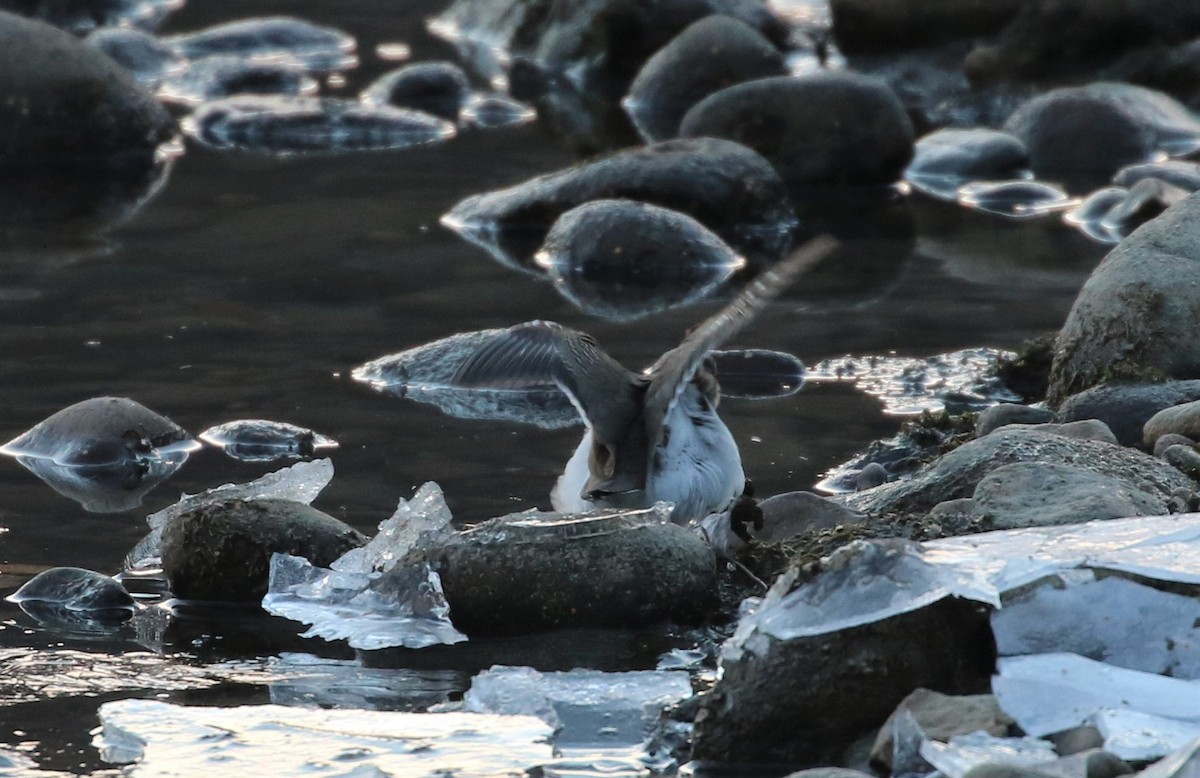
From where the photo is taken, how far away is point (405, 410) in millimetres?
6926

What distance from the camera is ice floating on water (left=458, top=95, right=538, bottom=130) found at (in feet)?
43.3

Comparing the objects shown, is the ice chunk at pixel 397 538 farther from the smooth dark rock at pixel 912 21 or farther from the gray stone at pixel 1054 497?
the smooth dark rock at pixel 912 21

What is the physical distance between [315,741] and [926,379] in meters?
3.87

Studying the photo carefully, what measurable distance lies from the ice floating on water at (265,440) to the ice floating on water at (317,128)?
6.06 meters

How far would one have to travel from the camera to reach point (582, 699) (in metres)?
4.09

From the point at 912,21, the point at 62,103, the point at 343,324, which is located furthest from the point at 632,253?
the point at 912,21

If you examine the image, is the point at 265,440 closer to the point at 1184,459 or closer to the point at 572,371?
the point at 572,371

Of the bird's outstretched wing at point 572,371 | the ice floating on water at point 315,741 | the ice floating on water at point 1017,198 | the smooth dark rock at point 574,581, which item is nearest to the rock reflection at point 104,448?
the bird's outstretched wing at point 572,371

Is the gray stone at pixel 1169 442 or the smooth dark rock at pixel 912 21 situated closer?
the gray stone at pixel 1169 442

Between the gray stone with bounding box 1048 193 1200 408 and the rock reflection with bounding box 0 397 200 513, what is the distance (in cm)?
307

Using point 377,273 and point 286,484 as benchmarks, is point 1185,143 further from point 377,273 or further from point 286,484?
point 286,484

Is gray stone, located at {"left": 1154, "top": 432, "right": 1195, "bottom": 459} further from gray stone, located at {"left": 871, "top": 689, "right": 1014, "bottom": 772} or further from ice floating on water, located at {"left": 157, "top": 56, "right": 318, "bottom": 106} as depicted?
ice floating on water, located at {"left": 157, "top": 56, "right": 318, "bottom": 106}

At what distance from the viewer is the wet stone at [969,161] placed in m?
11.5

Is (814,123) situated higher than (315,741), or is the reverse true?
(814,123)
